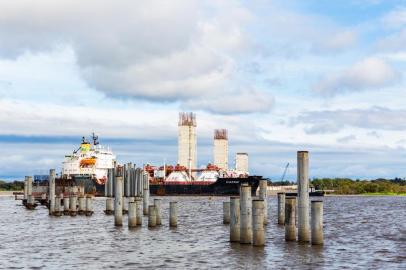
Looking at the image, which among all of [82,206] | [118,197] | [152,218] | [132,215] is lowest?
[152,218]

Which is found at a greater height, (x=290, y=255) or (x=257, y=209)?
(x=257, y=209)

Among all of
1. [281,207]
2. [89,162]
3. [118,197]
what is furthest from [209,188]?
[118,197]

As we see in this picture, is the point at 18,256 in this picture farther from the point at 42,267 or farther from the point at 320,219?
the point at 320,219

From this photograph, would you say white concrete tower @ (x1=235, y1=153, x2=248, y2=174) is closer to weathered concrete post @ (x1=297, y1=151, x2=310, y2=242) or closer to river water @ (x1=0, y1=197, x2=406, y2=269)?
river water @ (x1=0, y1=197, x2=406, y2=269)

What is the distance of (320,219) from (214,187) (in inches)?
4827

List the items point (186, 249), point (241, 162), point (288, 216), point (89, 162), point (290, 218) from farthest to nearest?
point (241, 162), point (89, 162), point (186, 249), point (290, 218), point (288, 216)

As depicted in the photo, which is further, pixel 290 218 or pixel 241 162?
pixel 241 162

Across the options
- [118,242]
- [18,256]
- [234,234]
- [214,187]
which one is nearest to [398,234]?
[234,234]

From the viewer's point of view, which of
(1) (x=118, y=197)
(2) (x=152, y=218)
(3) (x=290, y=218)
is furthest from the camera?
(2) (x=152, y=218)

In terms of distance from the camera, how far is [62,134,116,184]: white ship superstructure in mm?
150000

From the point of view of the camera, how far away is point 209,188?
513 feet

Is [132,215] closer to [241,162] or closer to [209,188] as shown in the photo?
[209,188]

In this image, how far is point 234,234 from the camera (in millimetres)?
36344

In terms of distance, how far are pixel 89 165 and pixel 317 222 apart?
121215 millimetres
